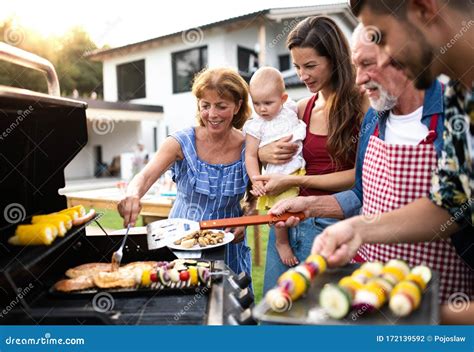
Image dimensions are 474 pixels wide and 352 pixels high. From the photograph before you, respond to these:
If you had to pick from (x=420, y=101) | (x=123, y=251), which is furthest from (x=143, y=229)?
(x=420, y=101)

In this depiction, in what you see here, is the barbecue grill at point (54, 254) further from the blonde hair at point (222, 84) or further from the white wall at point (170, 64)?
the white wall at point (170, 64)

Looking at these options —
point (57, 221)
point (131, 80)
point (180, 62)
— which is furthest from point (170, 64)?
point (57, 221)

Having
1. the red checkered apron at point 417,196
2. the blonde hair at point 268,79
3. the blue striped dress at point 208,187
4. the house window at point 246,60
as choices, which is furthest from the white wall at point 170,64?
the red checkered apron at point 417,196

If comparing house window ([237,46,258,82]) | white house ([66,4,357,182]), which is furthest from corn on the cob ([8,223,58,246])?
house window ([237,46,258,82])

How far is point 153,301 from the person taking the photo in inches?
43.5

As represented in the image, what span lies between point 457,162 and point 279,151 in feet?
2.65

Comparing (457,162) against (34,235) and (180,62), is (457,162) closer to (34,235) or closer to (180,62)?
(34,235)

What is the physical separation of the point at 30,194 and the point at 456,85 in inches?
46.3

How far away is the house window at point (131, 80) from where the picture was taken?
891cm

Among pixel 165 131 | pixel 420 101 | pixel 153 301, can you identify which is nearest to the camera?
pixel 153 301

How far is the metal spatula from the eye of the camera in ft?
4.23

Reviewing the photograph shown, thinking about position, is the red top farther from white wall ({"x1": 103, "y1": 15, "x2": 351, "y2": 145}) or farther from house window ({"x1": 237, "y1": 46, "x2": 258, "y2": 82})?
house window ({"x1": 237, "y1": 46, "x2": 258, "y2": 82})

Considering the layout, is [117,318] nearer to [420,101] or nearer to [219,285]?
[219,285]

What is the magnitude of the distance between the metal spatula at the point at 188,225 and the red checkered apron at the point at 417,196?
0.33 m
